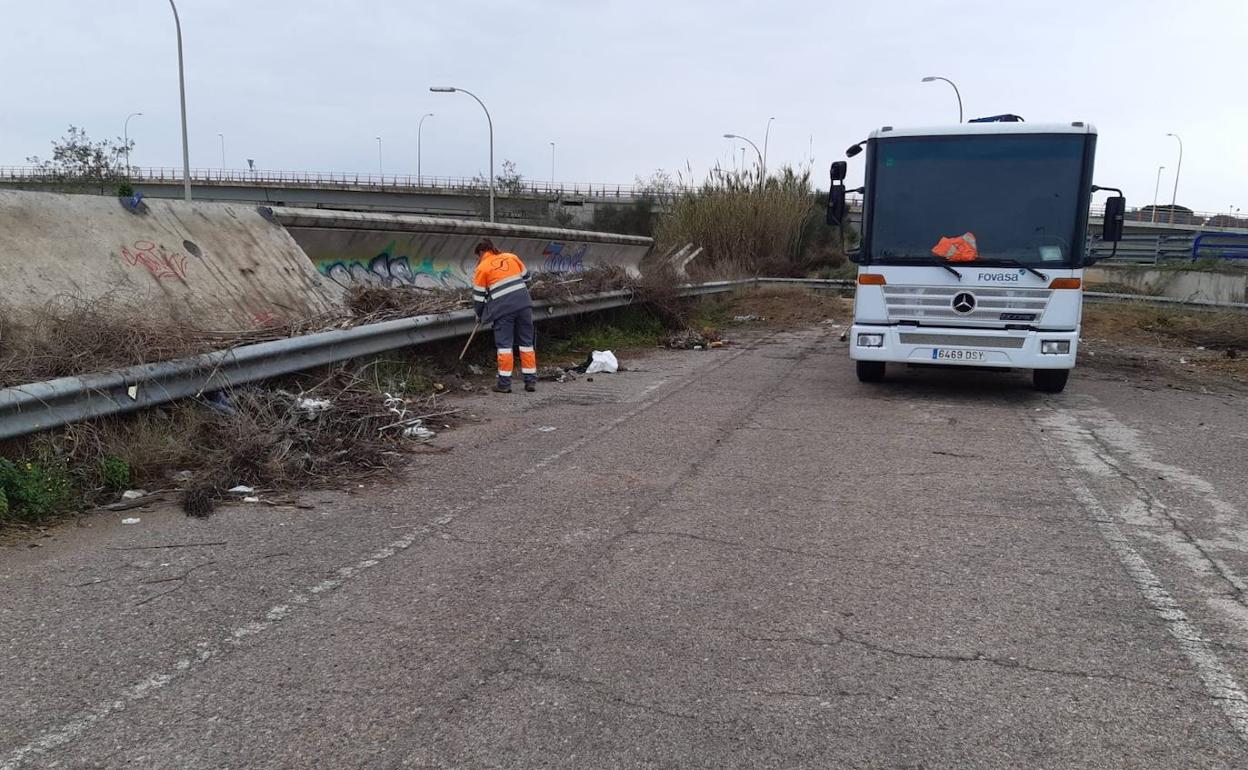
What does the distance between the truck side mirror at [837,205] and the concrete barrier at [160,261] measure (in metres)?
5.66

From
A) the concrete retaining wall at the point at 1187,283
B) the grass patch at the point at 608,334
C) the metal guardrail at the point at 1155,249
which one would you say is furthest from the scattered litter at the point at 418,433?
the metal guardrail at the point at 1155,249

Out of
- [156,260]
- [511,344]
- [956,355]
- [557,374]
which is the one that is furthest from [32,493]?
[956,355]

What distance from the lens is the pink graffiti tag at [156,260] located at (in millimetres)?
7523

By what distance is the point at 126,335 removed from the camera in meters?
6.19

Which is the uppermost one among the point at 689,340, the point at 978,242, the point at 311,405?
the point at 978,242

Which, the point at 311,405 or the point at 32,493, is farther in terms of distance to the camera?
the point at 311,405

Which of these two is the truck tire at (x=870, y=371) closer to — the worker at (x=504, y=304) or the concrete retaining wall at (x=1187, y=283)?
the worker at (x=504, y=304)

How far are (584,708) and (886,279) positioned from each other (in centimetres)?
760

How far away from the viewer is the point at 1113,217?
9.66 metres

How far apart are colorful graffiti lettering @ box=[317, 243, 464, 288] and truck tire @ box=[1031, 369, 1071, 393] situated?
24.3 ft

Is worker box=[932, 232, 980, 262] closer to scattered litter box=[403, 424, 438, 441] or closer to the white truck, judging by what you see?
the white truck

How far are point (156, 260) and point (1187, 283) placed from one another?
85.0ft

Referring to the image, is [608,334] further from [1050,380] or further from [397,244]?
[1050,380]

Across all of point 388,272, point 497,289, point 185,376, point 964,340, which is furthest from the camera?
point 388,272
